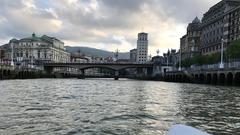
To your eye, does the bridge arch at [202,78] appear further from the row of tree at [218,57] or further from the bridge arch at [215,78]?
the bridge arch at [215,78]

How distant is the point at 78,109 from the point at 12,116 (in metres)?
4.28

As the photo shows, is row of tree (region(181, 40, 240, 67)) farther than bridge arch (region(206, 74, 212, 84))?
No

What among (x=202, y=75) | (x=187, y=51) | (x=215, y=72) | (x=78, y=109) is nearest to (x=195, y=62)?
(x=202, y=75)

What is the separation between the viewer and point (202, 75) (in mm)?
91188

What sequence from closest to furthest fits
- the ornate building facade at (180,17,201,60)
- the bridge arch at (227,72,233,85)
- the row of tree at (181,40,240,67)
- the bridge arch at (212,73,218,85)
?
the bridge arch at (227,72,233,85) < the bridge arch at (212,73,218,85) < the row of tree at (181,40,240,67) < the ornate building facade at (180,17,201,60)

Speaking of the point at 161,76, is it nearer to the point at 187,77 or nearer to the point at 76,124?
the point at 187,77

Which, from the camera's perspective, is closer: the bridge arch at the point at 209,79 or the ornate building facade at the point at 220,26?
the bridge arch at the point at 209,79

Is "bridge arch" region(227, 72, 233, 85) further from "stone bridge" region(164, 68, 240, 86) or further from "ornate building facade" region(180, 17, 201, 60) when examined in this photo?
"ornate building facade" region(180, 17, 201, 60)

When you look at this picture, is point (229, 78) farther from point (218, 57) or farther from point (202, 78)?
point (218, 57)

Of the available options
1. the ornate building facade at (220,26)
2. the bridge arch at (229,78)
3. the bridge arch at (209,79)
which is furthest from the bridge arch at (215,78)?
the ornate building facade at (220,26)

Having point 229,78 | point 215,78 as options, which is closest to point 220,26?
point 215,78

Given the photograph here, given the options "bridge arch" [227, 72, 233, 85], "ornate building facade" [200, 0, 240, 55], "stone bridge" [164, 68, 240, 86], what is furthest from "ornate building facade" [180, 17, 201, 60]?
"bridge arch" [227, 72, 233, 85]

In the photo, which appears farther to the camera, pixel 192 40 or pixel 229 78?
pixel 192 40

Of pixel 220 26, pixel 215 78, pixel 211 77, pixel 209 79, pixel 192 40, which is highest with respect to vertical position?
pixel 220 26
